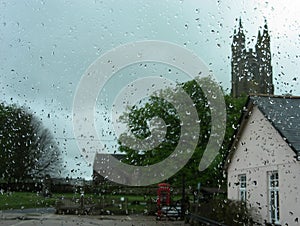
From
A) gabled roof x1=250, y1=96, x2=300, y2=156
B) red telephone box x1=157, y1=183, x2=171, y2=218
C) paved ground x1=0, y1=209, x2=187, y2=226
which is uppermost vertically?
gabled roof x1=250, y1=96, x2=300, y2=156

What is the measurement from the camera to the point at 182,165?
22938mm

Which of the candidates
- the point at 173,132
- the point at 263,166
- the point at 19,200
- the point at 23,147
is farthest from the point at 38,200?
the point at 263,166

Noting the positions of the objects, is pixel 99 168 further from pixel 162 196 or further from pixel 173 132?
pixel 173 132

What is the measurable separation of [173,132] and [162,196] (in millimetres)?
4876

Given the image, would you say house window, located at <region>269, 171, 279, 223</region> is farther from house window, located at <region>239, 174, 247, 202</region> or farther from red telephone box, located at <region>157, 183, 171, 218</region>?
red telephone box, located at <region>157, 183, 171, 218</region>

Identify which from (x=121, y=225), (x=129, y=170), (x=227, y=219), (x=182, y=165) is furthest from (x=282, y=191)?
(x=129, y=170)

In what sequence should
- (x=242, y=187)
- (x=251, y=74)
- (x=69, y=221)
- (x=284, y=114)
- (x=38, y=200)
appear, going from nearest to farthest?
(x=284, y=114), (x=69, y=221), (x=242, y=187), (x=38, y=200), (x=251, y=74)

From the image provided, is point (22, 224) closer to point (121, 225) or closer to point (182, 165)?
point (121, 225)

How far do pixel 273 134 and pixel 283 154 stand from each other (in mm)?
807

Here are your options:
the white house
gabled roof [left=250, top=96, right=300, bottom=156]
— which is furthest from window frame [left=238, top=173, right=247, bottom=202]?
gabled roof [left=250, top=96, right=300, bottom=156]

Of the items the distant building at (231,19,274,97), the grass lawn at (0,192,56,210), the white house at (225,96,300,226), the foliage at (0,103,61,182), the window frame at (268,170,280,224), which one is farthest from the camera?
the distant building at (231,19,274,97)

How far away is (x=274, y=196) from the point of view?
1322 cm

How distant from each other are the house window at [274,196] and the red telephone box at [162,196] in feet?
23.2

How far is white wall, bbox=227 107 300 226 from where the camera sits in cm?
1196
